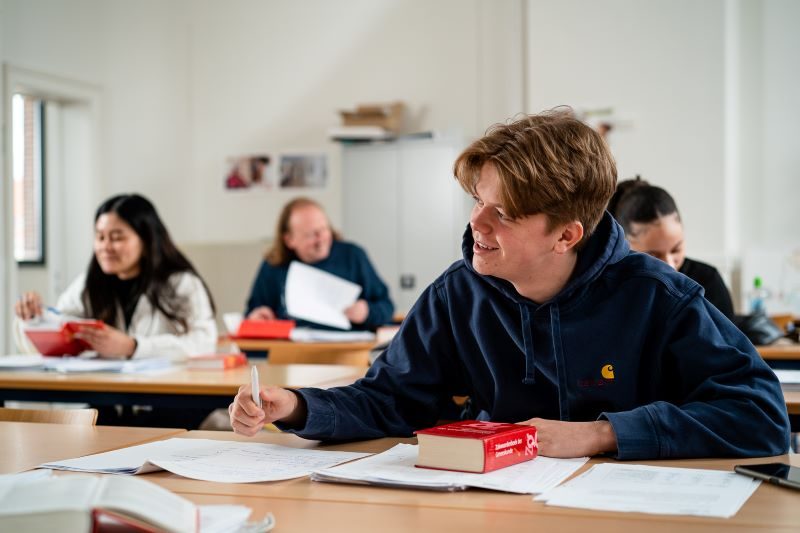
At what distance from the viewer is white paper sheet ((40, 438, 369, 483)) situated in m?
1.50

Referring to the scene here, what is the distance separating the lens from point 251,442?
5.95 feet

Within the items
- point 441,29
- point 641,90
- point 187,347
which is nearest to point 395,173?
point 441,29

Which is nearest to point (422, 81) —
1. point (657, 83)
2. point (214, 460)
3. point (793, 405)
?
point (657, 83)

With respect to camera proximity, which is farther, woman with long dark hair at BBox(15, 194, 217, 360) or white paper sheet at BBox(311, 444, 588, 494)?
woman with long dark hair at BBox(15, 194, 217, 360)

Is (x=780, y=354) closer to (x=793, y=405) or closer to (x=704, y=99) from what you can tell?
(x=793, y=405)

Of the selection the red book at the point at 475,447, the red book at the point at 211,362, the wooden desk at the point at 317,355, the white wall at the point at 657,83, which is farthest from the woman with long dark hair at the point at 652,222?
the white wall at the point at 657,83

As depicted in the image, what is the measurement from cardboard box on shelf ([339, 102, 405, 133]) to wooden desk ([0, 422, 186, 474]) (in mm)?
5100

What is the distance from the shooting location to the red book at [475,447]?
56.7 inches

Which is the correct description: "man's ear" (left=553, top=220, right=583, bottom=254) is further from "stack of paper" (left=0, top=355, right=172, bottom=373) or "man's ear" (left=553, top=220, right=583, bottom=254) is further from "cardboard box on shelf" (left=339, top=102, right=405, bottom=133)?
"cardboard box on shelf" (left=339, top=102, right=405, bottom=133)

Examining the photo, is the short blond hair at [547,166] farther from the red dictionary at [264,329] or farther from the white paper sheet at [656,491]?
the red dictionary at [264,329]

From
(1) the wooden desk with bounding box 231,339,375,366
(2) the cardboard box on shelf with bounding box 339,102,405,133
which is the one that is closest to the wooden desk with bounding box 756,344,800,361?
(1) the wooden desk with bounding box 231,339,375,366

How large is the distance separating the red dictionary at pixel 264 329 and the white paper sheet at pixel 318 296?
0.61ft

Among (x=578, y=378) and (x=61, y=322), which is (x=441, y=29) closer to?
(x=61, y=322)

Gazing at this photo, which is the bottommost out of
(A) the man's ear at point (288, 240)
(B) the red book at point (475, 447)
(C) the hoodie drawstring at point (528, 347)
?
(B) the red book at point (475, 447)
